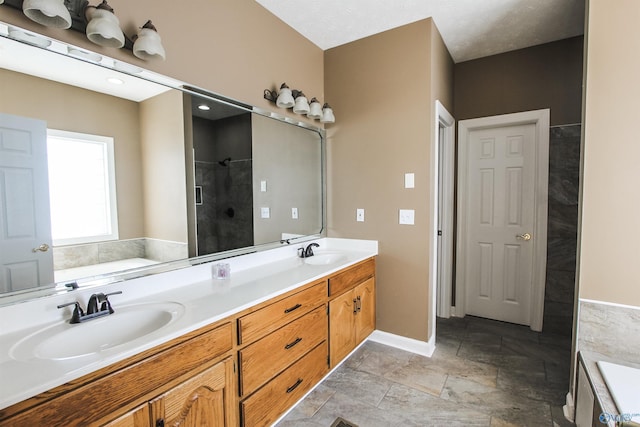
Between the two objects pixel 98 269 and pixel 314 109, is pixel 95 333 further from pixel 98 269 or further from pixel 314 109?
pixel 314 109

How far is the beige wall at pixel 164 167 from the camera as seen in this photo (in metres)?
1.58

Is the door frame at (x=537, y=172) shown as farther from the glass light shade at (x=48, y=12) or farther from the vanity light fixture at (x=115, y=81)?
the glass light shade at (x=48, y=12)

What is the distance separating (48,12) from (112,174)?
2.12 ft

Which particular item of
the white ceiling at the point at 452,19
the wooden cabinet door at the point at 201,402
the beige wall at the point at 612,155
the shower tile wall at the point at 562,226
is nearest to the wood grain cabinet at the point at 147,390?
the wooden cabinet door at the point at 201,402

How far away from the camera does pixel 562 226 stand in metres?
2.77

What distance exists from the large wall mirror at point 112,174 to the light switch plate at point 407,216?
1.16 metres

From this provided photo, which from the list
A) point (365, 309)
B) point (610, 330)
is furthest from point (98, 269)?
point (610, 330)

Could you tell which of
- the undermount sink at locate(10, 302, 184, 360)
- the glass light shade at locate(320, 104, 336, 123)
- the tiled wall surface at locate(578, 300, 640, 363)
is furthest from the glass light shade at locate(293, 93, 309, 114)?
the tiled wall surface at locate(578, 300, 640, 363)

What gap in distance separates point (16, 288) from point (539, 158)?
3676 millimetres

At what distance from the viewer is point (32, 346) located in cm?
102

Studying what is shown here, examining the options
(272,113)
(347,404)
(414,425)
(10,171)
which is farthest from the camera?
(272,113)

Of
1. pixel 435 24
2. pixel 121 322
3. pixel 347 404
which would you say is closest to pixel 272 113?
pixel 435 24

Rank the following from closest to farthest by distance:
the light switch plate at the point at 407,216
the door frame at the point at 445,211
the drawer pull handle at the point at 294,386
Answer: the drawer pull handle at the point at 294,386, the light switch plate at the point at 407,216, the door frame at the point at 445,211

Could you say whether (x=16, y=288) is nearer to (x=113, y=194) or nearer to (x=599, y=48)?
(x=113, y=194)
